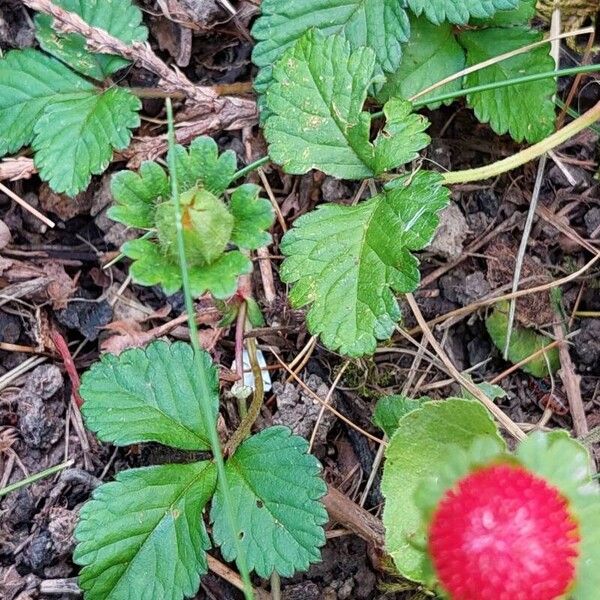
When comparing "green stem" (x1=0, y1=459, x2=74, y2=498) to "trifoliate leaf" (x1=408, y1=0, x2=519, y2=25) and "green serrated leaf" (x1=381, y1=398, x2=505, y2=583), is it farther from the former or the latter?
"trifoliate leaf" (x1=408, y1=0, x2=519, y2=25)

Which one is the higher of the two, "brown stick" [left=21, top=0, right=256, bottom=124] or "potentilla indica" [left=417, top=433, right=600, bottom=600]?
"brown stick" [left=21, top=0, right=256, bottom=124]

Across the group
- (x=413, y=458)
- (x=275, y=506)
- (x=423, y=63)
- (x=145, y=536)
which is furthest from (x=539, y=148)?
(x=145, y=536)

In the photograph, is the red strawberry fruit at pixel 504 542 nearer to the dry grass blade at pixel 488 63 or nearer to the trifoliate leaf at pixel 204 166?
the trifoliate leaf at pixel 204 166

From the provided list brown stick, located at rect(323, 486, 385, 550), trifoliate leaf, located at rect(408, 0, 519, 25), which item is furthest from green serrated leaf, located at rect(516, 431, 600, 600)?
trifoliate leaf, located at rect(408, 0, 519, 25)

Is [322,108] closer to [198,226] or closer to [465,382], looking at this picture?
→ [198,226]

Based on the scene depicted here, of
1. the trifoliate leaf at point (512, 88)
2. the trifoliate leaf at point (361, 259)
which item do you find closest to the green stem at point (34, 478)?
the trifoliate leaf at point (361, 259)

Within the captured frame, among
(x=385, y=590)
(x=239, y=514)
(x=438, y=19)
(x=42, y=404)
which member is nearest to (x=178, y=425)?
(x=239, y=514)
